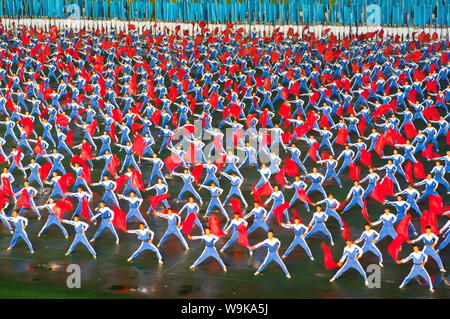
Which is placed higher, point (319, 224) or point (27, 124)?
point (27, 124)

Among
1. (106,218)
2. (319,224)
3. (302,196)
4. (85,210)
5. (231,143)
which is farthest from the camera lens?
(231,143)

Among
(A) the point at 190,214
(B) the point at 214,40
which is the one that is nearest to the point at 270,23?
(B) the point at 214,40

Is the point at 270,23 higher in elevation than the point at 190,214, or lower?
higher

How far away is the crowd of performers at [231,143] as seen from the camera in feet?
66.9

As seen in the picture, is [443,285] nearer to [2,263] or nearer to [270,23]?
[2,263]

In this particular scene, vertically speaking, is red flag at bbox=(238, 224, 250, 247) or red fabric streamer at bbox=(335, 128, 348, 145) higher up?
red fabric streamer at bbox=(335, 128, 348, 145)

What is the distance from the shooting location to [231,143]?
1191 inches

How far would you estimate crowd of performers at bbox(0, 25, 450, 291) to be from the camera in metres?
20.4

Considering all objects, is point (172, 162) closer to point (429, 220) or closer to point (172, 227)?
point (172, 227)

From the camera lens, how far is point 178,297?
17344 millimetres

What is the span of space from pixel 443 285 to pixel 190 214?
20.0 feet

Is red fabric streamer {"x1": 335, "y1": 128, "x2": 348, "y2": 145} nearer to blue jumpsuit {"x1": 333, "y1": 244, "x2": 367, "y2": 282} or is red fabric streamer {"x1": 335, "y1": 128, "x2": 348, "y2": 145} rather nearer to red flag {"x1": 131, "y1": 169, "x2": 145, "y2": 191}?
red flag {"x1": 131, "y1": 169, "x2": 145, "y2": 191}

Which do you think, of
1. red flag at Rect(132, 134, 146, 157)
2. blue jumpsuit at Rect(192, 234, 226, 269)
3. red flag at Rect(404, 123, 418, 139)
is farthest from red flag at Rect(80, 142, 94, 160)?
red flag at Rect(404, 123, 418, 139)

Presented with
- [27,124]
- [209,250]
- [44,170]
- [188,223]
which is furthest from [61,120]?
[209,250]
